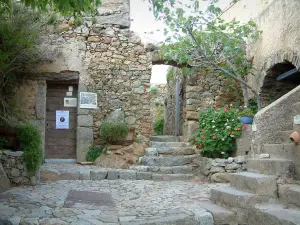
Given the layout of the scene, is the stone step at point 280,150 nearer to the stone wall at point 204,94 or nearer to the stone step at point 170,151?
the stone step at point 170,151

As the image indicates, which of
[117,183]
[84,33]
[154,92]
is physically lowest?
[117,183]

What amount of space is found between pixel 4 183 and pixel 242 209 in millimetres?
3132

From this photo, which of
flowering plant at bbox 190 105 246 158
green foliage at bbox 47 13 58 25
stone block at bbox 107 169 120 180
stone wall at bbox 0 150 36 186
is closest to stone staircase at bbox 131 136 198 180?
flowering plant at bbox 190 105 246 158

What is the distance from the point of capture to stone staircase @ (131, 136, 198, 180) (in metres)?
6.07

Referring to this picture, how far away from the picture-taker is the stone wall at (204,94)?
7.58m

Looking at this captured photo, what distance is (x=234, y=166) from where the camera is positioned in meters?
5.77

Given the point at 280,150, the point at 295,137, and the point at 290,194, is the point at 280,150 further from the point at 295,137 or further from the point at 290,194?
the point at 290,194

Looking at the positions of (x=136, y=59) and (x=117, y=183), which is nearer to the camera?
(x=117, y=183)

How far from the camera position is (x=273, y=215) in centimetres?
280

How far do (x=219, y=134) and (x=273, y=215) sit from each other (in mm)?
3558

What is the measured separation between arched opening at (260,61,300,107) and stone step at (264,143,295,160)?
11.3 ft

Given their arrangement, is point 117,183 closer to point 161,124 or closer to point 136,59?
point 136,59

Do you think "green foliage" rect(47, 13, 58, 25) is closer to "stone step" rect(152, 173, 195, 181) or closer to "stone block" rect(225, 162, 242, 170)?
"stone step" rect(152, 173, 195, 181)

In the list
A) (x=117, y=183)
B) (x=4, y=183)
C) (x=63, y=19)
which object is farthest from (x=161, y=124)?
(x=4, y=183)
